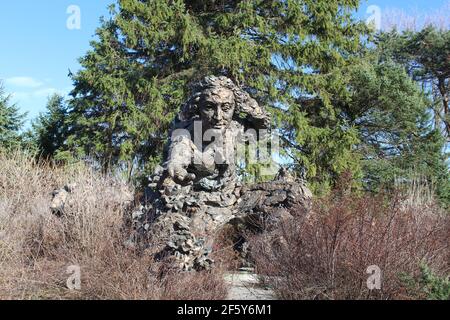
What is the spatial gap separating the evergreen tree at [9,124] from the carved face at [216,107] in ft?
44.3

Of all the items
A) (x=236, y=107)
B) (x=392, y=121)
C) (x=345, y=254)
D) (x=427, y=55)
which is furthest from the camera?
(x=427, y=55)

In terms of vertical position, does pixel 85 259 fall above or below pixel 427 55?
below

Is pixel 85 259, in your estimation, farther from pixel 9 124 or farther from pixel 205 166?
pixel 9 124

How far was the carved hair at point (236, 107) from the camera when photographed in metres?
5.71

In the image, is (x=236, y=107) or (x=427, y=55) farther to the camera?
(x=427, y=55)

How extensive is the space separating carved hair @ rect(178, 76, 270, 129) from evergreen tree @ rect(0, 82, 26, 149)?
13.2 m

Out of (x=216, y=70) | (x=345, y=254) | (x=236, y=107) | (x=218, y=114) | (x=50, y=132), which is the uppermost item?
(x=216, y=70)

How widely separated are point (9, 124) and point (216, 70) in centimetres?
838

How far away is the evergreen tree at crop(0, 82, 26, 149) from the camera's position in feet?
57.1

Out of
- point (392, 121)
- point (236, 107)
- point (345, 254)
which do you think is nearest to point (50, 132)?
point (392, 121)

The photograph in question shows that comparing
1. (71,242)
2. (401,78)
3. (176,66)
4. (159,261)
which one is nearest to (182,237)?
(159,261)

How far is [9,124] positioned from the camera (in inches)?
707
